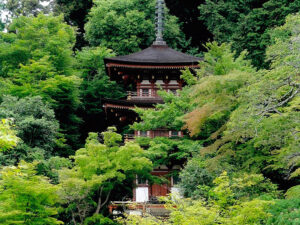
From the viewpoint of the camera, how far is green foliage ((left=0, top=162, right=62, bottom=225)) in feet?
44.8

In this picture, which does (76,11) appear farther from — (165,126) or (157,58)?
(165,126)

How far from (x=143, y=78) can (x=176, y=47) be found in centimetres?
1127

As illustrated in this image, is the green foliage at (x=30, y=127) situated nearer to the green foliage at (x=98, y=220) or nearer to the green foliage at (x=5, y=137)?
the green foliage at (x=98, y=220)

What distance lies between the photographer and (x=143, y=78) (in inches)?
977

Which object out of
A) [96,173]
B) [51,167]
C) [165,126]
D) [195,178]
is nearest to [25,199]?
[96,173]

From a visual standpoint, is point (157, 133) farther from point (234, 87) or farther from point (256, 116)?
point (256, 116)

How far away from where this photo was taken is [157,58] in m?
24.7

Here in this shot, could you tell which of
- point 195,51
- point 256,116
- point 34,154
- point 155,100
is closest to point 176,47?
point 195,51

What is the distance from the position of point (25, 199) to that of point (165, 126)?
27.1ft

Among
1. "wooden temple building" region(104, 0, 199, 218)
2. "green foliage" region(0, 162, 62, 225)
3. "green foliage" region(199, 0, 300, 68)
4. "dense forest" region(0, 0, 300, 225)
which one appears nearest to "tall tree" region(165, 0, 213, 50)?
"dense forest" region(0, 0, 300, 225)

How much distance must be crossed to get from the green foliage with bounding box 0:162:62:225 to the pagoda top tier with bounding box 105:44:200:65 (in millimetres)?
10799

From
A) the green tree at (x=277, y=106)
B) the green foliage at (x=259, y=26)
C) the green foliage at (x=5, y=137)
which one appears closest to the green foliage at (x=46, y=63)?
the green foliage at (x=259, y=26)

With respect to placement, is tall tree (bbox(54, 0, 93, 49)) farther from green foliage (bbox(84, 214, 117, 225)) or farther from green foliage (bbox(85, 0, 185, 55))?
green foliage (bbox(84, 214, 117, 225))

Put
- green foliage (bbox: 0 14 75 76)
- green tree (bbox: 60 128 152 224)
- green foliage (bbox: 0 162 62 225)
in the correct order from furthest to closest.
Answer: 1. green foliage (bbox: 0 14 75 76)
2. green tree (bbox: 60 128 152 224)
3. green foliage (bbox: 0 162 62 225)
